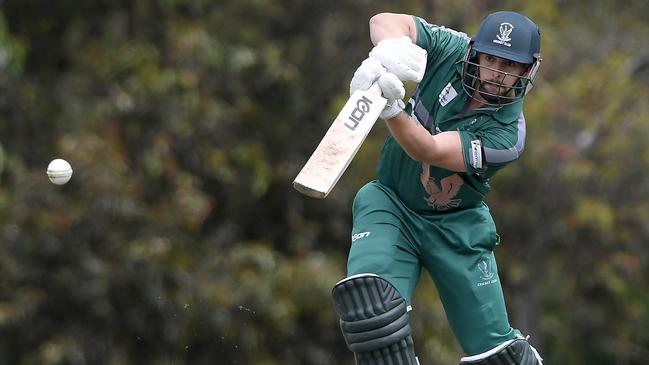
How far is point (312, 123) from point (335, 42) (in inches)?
37.9

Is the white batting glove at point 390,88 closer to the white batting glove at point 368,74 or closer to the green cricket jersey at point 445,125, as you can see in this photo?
the white batting glove at point 368,74

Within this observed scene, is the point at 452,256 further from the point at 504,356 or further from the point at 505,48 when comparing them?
the point at 505,48

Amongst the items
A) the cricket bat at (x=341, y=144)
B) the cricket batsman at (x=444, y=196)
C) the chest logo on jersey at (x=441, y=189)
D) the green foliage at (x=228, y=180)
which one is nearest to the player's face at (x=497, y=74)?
the cricket batsman at (x=444, y=196)

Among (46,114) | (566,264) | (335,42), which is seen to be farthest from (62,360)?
(566,264)

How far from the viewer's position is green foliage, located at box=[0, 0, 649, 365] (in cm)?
1132

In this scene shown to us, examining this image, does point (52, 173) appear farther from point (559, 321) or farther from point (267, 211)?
point (559, 321)

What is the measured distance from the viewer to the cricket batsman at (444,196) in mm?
5453

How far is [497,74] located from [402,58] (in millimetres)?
649

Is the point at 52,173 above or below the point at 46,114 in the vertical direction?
above

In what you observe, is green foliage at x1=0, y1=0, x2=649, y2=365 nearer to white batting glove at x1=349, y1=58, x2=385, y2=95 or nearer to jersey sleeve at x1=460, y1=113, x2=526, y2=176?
jersey sleeve at x1=460, y1=113, x2=526, y2=176

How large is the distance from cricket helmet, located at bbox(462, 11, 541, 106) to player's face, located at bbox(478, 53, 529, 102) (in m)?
0.02

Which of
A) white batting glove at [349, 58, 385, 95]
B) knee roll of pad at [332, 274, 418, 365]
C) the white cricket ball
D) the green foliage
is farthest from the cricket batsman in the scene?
the green foliage

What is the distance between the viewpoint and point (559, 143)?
13.7 m

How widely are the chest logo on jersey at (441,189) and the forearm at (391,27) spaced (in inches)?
25.3
